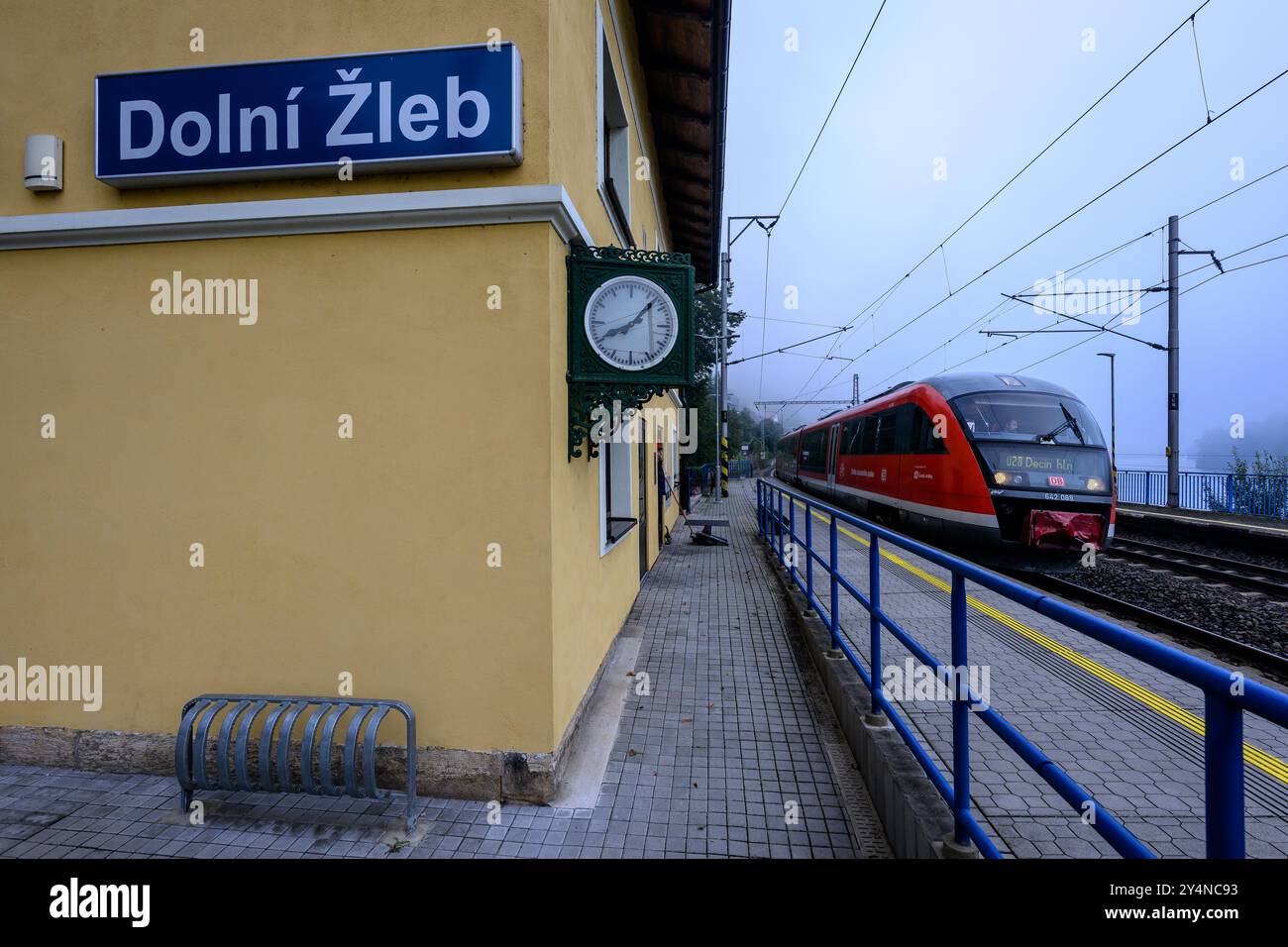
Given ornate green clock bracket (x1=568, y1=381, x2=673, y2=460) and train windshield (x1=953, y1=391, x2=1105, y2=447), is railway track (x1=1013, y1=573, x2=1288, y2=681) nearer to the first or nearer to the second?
train windshield (x1=953, y1=391, x2=1105, y2=447)

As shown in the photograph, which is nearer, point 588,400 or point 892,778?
point 892,778

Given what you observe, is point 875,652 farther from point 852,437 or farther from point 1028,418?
point 852,437

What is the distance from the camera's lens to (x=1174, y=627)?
20.5 ft

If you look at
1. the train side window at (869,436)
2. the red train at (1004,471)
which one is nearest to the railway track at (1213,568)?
the red train at (1004,471)

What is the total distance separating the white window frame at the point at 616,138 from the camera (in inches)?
186

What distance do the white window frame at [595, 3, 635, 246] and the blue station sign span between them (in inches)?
63.3

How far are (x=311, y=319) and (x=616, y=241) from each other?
2909 millimetres

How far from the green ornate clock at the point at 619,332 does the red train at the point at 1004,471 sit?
22.9 ft

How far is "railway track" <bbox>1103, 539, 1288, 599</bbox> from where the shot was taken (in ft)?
26.6

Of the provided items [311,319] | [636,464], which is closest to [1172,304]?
[636,464]

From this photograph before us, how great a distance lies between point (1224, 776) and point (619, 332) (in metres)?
3.06

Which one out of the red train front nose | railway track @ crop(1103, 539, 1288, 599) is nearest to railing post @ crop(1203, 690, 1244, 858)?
the red train front nose

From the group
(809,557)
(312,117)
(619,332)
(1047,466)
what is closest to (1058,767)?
(619,332)
